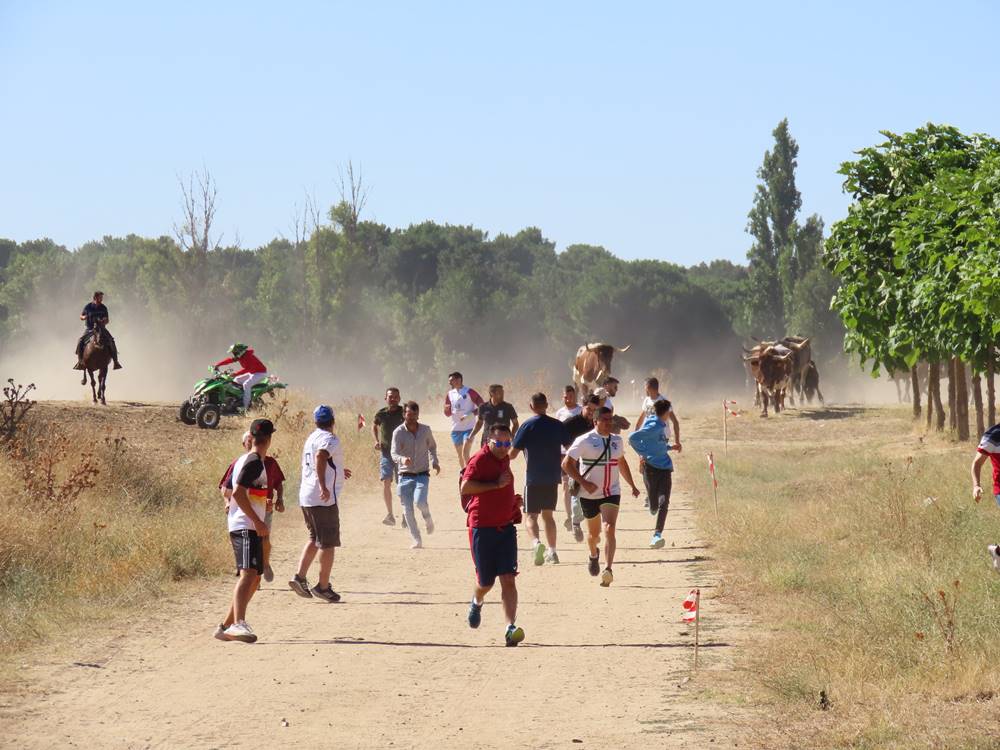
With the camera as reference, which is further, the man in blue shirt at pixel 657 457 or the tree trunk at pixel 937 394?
the tree trunk at pixel 937 394

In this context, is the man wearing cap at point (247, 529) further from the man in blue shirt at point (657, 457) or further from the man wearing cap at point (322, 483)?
the man in blue shirt at point (657, 457)

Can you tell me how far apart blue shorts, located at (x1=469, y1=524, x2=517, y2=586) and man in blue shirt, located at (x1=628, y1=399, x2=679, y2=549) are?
550cm

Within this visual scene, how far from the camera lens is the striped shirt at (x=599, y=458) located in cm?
1460

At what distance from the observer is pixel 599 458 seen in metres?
14.6

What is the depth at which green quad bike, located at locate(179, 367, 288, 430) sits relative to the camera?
3088 centimetres

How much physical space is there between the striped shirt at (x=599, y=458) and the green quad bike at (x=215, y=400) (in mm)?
17539

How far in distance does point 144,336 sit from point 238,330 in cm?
840

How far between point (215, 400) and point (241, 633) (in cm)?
2023

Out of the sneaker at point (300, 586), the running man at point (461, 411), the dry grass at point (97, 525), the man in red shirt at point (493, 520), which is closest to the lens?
the man in red shirt at point (493, 520)

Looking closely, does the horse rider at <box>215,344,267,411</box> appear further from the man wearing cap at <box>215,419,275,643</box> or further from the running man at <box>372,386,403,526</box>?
the man wearing cap at <box>215,419,275,643</box>

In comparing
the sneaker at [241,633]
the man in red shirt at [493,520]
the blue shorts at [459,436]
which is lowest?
the sneaker at [241,633]

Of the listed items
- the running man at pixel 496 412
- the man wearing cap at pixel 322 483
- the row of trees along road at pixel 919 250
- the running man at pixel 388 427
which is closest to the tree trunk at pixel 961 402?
the row of trees along road at pixel 919 250

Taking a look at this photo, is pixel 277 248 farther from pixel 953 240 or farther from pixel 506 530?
pixel 506 530

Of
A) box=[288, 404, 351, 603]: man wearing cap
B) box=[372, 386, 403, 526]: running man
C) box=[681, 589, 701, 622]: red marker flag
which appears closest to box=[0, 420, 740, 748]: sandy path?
box=[681, 589, 701, 622]: red marker flag
